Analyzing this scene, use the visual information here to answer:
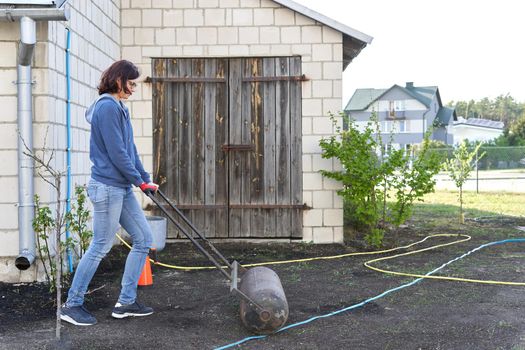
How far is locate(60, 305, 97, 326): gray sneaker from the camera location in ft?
15.2

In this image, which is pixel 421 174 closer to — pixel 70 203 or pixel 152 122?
pixel 152 122

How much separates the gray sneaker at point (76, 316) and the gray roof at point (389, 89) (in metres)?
49.7

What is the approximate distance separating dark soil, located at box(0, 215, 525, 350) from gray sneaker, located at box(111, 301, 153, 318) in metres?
0.06

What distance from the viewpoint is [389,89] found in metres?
54.6

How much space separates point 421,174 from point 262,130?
80.9 inches

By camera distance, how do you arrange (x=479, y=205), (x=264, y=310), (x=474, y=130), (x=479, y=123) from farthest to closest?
(x=479, y=123) < (x=474, y=130) < (x=479, y=205) < (x=264, y=310)

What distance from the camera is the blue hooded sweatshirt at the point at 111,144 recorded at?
4.56 meters

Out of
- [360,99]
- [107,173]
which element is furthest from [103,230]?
[360,99]

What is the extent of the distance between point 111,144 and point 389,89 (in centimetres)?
5181

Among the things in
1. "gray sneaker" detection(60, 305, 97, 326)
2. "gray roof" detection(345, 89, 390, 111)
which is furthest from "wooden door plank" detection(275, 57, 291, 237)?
"gray roof" detection(345, 89, 390, 111)

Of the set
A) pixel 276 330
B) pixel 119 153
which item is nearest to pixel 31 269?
pixel 119 153

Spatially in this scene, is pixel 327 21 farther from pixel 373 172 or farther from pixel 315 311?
pixel 315 311

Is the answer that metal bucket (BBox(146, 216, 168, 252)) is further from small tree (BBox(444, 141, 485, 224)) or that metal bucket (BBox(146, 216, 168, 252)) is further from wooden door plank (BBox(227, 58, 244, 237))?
small tree (BBox(444, 141, 485, 224))

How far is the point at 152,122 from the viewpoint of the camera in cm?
851
